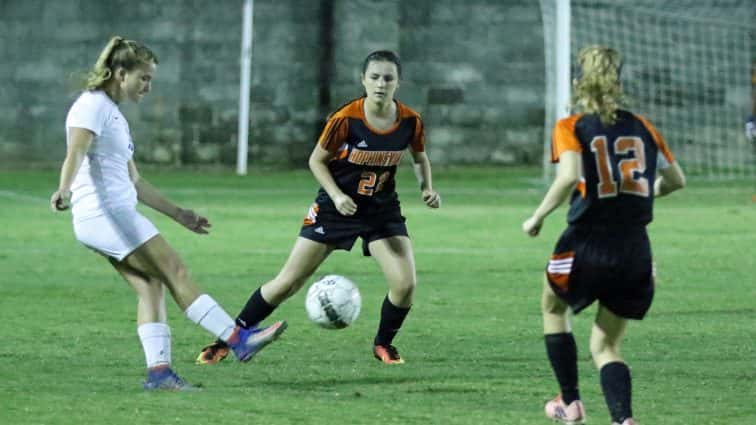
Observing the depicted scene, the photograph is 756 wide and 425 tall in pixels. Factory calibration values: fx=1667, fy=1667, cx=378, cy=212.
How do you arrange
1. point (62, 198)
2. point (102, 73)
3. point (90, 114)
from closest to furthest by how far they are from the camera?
point (62, 198)
point (90, 114)
point (102, 73)

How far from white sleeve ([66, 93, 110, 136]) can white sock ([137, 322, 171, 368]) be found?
34.6 inches

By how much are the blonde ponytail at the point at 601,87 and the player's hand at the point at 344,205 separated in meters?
2.14

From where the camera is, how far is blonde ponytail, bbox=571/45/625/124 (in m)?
5.98

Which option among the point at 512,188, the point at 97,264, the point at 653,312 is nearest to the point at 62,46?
the point at 512,188

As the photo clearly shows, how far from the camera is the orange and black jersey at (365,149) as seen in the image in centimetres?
833

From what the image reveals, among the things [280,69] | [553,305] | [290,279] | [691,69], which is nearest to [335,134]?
[290,279]

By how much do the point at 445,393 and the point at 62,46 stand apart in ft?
64.3

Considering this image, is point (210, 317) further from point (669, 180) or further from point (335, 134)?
point (669, 180)

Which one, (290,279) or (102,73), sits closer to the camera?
(102,73)

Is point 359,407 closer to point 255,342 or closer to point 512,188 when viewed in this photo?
point 255,342

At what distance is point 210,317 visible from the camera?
A: 7391 millimetres

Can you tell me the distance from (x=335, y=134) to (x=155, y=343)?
1.63 m

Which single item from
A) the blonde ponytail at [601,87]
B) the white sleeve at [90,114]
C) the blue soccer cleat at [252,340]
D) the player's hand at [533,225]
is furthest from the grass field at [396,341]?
the blonde ponytail at [601,87]

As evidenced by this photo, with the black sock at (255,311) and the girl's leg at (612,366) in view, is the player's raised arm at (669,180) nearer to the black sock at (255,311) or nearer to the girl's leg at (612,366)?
the girl's leg at (612,366)
